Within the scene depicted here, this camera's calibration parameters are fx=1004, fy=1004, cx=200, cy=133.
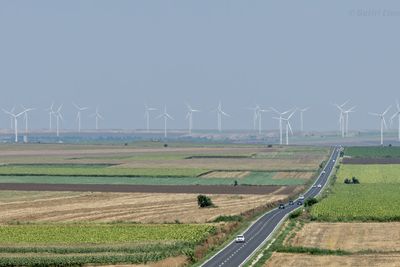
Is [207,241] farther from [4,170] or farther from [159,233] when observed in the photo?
[4,170]

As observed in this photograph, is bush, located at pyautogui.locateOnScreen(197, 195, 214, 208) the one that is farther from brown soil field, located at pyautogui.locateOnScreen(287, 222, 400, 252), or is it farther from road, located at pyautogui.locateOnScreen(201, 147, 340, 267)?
brown soil field, located at pyautogui.locateOnScreen(287, 222, 400, 252)

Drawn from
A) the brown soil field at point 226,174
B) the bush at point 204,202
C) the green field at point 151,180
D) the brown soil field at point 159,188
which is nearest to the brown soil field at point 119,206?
the bush at point 204,202

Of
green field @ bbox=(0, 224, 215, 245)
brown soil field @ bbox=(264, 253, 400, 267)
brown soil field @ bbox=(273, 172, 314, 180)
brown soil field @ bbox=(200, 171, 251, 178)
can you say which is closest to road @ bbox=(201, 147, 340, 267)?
brown soil field @ bbox=(264, 253, 400, 267)

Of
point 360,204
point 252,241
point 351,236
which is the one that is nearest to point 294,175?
point 360,204

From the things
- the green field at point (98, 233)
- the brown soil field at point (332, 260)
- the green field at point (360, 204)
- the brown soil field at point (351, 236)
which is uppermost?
the green field at point (360, 204)

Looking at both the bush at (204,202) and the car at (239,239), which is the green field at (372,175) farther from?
the car at (239,239)

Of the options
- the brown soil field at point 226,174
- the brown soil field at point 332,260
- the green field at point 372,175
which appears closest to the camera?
the brown soil field at point 332,260

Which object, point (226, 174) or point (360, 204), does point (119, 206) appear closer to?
point (360, 204)
